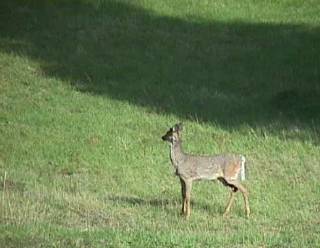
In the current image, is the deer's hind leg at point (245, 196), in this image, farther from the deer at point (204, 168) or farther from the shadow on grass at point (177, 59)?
the shadow on grass at point (177, 59)

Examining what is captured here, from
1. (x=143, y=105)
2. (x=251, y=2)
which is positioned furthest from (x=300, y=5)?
(x=143, y=105)

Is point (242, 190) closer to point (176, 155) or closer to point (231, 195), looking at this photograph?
point (231, 195)

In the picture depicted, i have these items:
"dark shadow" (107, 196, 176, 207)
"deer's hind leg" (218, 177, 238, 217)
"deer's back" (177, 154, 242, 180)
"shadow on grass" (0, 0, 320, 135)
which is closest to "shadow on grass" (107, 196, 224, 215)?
"dark shadow" (107, 196, 176, 207)

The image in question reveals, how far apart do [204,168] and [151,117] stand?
7.37 meters

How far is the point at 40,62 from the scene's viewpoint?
86.7 ft

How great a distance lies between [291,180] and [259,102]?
7.40m

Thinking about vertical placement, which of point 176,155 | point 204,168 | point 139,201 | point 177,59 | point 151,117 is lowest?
point 139,201

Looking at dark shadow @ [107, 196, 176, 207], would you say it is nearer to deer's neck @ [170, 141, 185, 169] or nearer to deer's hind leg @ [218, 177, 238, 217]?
deer's neck @ [170, 141, 185, 169]

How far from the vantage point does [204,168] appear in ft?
45.2

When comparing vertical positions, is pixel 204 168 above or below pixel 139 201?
above

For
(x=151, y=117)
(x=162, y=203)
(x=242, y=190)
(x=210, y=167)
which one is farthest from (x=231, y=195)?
(x=151, y=117)

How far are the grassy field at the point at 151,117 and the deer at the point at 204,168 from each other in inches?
15.0

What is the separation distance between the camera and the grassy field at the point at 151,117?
12367 mm

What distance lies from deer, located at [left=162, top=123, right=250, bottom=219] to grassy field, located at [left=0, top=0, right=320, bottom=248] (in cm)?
38
